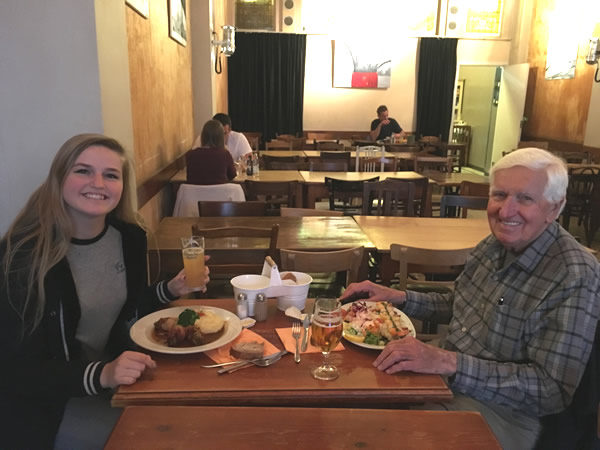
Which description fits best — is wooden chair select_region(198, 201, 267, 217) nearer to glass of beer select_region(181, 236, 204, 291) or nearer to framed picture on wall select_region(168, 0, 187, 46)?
glass of beer select_region(181, 236, 204, 291)

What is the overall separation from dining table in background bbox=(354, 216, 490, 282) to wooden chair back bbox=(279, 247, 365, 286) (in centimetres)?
52

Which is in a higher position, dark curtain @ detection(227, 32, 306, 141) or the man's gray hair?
dark curtain @ detection(227, 32, 306, 141)

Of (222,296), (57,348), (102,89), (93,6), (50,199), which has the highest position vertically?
(93,6)

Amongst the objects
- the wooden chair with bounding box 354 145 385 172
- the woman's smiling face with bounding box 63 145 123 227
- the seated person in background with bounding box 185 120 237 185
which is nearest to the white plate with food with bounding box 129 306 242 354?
the woman's smiling face with bounding box 63 145 123 227

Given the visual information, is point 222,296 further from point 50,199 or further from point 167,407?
point 167,407

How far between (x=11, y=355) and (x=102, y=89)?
4.00 feet

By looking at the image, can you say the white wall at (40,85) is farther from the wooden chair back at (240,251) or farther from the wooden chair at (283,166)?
Result: the wooden chair at (283,166)

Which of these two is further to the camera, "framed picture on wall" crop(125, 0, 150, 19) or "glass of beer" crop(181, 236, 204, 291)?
"framed picture on wall" crop(125, 0, 150, 19)

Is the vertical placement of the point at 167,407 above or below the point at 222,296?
above

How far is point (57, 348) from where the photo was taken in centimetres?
144

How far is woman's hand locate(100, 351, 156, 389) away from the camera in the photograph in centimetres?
120

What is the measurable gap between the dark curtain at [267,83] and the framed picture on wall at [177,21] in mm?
3885

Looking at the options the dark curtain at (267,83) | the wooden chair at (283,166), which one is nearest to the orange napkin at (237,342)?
the wooden chair at (283,166)

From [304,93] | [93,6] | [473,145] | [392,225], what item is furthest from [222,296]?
[473,145]
